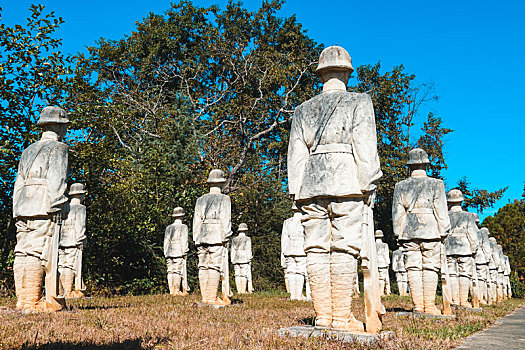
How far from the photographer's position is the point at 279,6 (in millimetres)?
34500

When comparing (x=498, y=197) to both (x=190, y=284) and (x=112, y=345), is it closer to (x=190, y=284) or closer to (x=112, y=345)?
(x=190, y=284)

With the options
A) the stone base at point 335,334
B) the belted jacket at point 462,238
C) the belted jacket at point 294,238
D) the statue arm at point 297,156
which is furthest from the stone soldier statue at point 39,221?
the belted jacket at point 462,238

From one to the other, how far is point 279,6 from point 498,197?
20125 millimetres

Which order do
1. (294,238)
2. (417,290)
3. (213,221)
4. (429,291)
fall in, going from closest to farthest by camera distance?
(429,291), (417,290), (213,221), (294,238)

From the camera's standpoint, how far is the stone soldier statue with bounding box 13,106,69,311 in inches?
315

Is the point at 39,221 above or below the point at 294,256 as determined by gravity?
above

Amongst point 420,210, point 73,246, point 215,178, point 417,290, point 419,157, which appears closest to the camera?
point 417,290

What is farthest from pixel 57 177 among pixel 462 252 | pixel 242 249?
pixel 242 249

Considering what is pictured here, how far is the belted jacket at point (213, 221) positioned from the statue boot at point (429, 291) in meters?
4.41

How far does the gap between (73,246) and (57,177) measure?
22.2ft

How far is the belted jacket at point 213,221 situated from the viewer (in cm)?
1124

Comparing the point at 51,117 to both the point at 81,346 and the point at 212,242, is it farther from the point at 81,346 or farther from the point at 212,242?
the point at 81,346

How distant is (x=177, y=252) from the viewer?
1764 centimetres

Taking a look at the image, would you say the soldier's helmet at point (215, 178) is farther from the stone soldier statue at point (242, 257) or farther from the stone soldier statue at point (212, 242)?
the stone soldier statue at point (242, 257)
